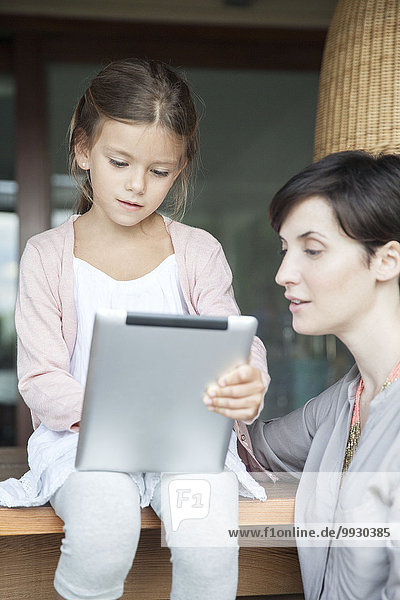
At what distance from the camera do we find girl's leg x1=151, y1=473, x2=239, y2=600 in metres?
1.46

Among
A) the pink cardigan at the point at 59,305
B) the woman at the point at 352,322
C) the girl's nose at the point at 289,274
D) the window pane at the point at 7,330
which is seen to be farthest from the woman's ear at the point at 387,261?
the window pane at the point at 7,330

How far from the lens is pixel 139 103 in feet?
5.96

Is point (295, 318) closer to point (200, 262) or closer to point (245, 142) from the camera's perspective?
point (200, 262)

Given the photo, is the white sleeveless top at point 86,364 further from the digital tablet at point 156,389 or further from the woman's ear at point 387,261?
the woman's ear at point 387,261

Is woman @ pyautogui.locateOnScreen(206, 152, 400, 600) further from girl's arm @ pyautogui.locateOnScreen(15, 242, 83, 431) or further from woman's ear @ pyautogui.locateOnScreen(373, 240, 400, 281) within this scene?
A: girl's arm @ pyautogui.locateOnScreen(15, 242, 83, 431)

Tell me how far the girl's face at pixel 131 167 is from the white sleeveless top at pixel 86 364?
143 mm

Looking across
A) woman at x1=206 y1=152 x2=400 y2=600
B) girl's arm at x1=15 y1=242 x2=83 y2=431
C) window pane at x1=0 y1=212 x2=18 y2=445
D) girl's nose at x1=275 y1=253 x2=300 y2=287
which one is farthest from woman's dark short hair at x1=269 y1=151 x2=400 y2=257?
window pane at x1=0 y1=212 x2=18 y2=445

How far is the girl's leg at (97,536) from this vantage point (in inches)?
56.4

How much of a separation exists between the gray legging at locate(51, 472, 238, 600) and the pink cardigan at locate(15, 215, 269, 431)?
0.69ft

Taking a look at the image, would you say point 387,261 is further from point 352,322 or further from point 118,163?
point 118,163

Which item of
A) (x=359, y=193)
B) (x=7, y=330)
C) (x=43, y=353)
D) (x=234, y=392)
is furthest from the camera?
(x=7, y=330)

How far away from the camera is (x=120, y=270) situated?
190 centimetres

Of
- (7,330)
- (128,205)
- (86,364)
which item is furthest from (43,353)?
(7,330)

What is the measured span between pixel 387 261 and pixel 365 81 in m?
0.92
